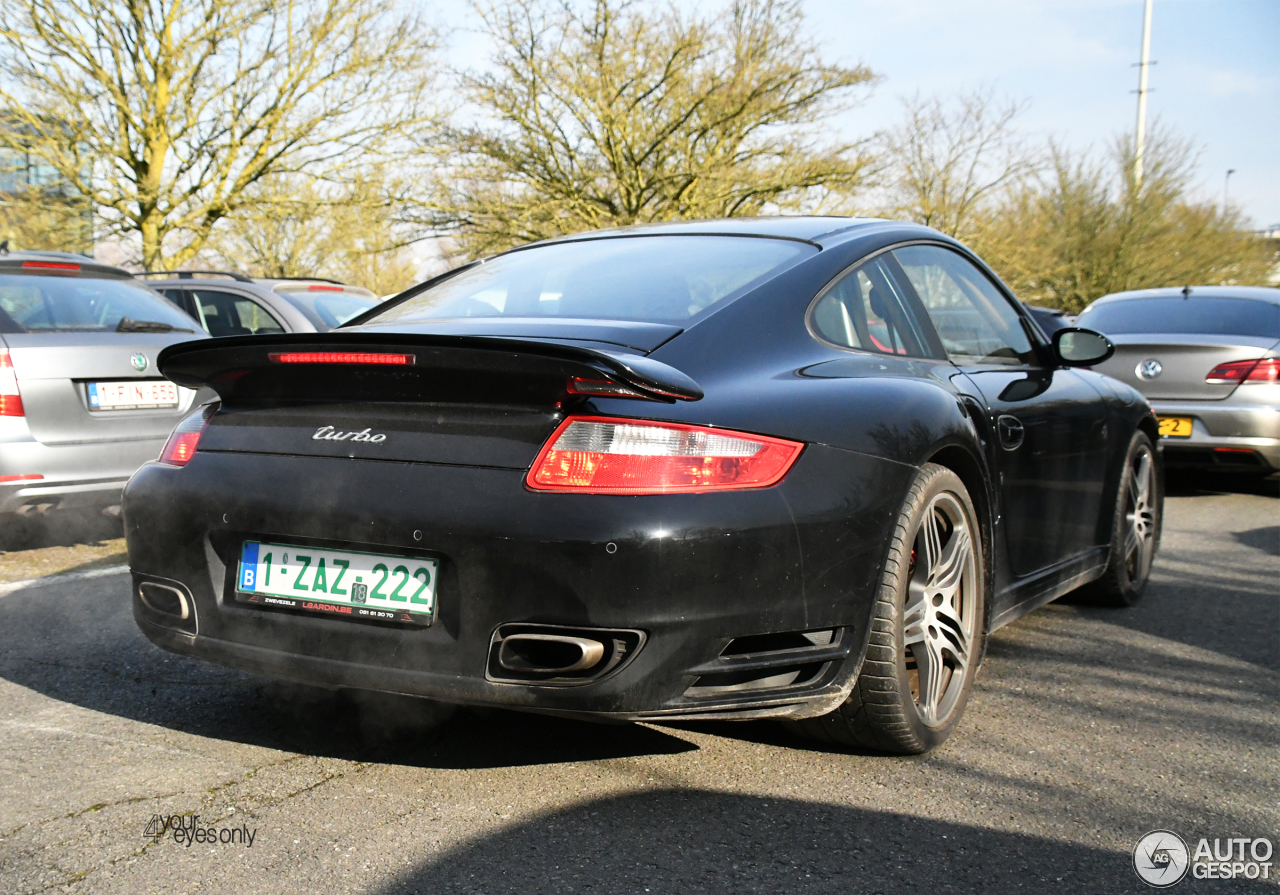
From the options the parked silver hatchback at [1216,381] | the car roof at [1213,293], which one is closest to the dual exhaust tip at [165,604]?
the parked silver hatchback at [1216,381]

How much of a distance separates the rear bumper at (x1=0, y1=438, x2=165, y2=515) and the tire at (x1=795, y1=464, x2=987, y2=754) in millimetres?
3865

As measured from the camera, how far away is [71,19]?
57.8ft

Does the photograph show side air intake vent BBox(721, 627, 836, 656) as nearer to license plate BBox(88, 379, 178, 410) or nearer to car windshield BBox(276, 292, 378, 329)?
license plate BBox(88, 379, 178, 410)

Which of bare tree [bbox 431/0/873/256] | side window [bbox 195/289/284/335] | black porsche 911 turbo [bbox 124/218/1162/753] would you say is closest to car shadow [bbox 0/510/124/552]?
side window [bbox 195/289/284/335]

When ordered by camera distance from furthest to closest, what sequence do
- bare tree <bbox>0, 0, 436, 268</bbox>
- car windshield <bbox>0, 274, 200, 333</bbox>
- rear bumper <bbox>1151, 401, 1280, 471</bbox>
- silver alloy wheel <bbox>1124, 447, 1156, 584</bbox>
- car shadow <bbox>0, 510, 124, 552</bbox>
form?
bare tree <bbox>0, 0, 436, 268</bbox>, rear bumper <bbox>1151, 401, 1280, 471</bbox>, car shadow <bbox>0, 510, 124, 552</bbox>, car windshield <bbox>0, 274, 200, 333</bbox>, silver alloy wheel <bbox>1124, 447, 1156, 584</bbox>

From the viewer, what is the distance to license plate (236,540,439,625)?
2439 millimetres

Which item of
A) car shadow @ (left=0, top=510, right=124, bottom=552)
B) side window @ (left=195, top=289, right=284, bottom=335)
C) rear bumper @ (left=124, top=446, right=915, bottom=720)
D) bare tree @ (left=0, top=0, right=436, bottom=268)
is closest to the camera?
rear bumper @ (left=124, top=446, right=915, bottom=720)

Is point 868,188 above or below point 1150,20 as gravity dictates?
below

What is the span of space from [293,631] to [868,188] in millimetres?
18332

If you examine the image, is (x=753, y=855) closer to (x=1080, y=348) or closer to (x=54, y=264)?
(x=1080, y=348)

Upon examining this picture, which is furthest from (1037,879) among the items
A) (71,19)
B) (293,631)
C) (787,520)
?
(71,19)

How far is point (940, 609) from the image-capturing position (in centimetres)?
310

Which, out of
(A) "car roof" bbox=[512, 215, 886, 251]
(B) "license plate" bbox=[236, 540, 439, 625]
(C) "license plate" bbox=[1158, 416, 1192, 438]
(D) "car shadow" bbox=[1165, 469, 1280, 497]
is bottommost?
(D) "car shadow" bbox=[1165, 469, 1280, 497]

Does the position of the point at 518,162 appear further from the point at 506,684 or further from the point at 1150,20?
the point at 1150,20
